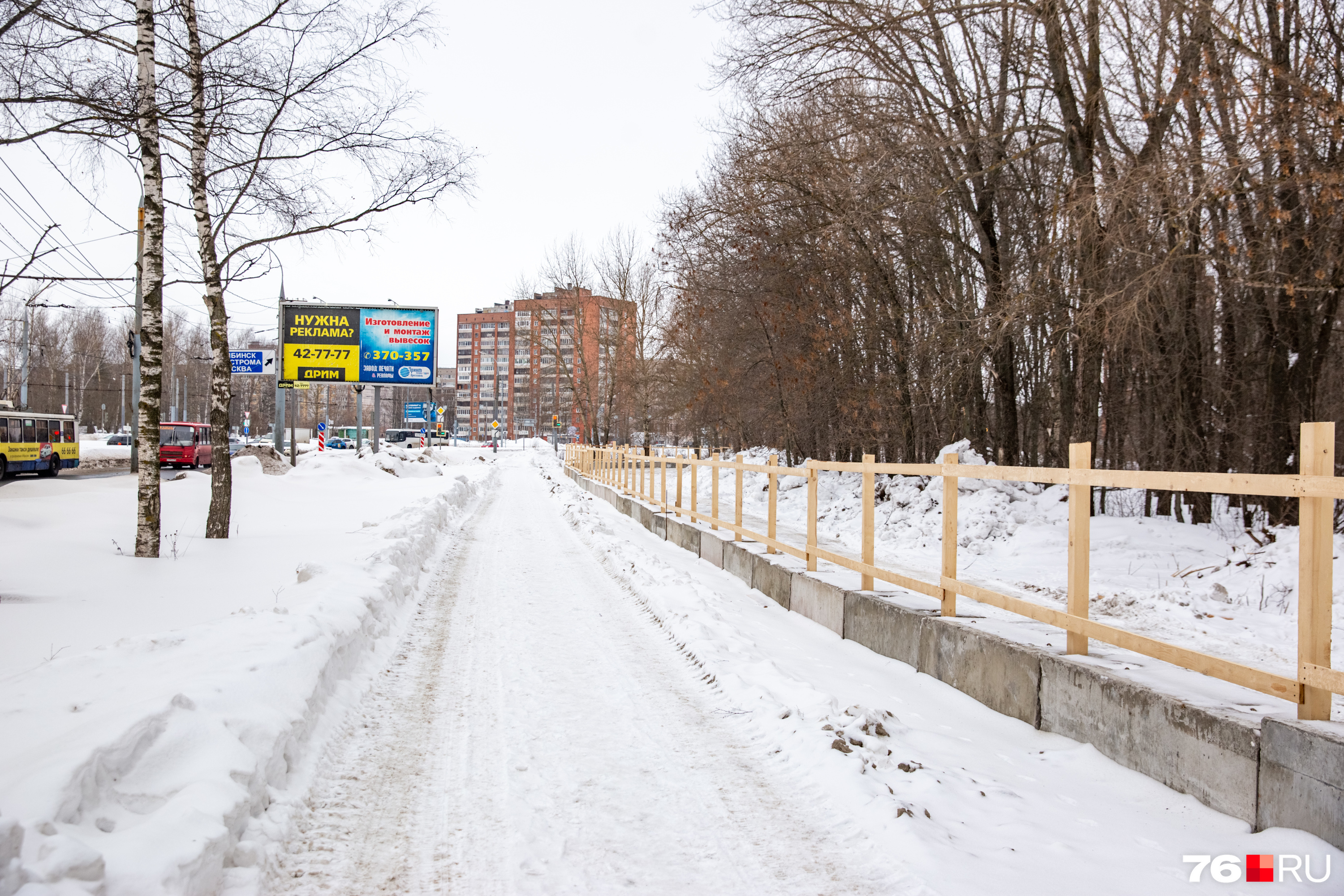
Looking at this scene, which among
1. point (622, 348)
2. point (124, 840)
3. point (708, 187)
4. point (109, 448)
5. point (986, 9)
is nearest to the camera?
point (124, 840)

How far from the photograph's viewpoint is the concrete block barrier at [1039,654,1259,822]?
3369 mm

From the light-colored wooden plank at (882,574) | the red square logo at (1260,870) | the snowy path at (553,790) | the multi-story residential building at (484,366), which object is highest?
the multi-story residential building at (484,366)

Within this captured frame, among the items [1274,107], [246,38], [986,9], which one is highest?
Result: [986,9]

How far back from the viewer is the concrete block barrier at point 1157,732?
133 inches

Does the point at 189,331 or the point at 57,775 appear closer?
the point at 57,775

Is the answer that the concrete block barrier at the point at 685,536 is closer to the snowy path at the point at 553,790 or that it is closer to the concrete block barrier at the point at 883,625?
the concrete block barrier at the point at 883,625

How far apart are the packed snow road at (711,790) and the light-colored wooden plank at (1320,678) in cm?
56

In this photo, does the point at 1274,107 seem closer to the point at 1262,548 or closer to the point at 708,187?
the point at 1262,548

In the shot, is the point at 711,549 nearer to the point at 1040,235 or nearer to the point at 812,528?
the point at 812,528

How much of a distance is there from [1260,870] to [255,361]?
46.8 m

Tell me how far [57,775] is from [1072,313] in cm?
1154

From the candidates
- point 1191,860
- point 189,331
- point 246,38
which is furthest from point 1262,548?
point 189,331

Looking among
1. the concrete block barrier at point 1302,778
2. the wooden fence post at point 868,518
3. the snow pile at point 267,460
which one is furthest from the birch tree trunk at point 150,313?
the snow pile at point 267,460

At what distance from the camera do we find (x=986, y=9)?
36.7ft
